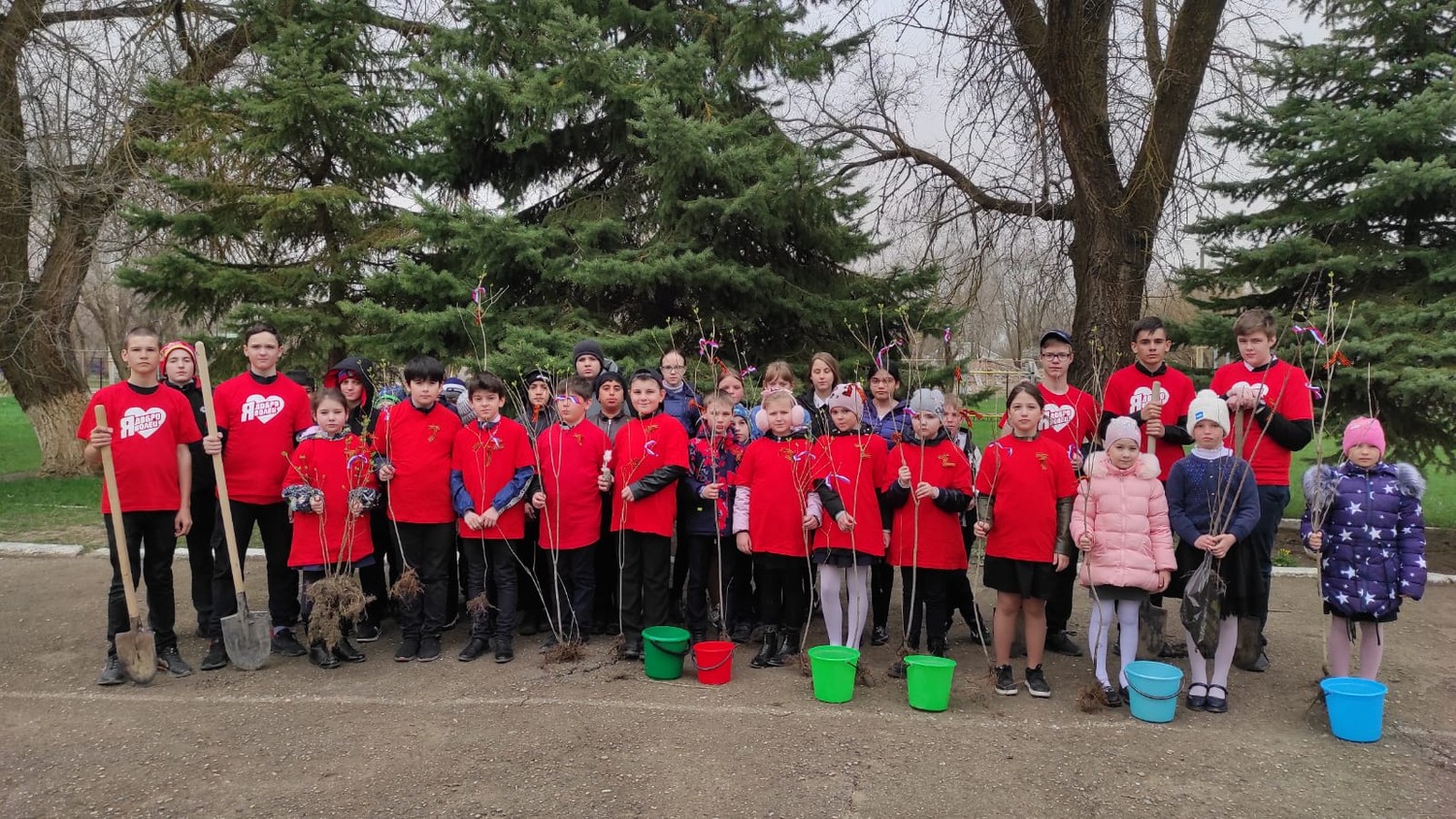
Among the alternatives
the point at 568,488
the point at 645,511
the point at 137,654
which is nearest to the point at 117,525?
Answer: the point at 137,654

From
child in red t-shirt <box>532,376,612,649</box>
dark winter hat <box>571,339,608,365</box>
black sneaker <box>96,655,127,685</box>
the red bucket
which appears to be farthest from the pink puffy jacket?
black sneaker <box>96,655,127,685</box>

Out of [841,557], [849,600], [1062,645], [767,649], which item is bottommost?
[1062,645]

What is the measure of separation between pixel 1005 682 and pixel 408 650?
3329mm

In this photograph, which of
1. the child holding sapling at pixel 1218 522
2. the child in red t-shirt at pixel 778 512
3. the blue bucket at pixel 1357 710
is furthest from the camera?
the child in red t-shirt at pixel 778 512

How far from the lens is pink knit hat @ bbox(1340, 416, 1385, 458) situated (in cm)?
409

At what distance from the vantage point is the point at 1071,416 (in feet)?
16.6

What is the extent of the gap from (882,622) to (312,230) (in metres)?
7.78

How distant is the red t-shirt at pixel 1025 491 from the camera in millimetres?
4273

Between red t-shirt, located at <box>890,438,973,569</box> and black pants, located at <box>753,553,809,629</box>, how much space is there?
547mm

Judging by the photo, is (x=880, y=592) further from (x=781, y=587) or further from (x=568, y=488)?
(x=568, y=488)

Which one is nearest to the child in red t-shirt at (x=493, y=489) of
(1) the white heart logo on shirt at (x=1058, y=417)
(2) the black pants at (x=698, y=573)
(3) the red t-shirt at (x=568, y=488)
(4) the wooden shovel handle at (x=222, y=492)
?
(3) the red t-shirt at (x=568, y=488)

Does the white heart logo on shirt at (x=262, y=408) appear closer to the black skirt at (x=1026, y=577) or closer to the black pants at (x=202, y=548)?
the black pants at (x=202, y=548)

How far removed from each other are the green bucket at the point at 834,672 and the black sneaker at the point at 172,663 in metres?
3.40

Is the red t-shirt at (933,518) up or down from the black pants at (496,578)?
up
